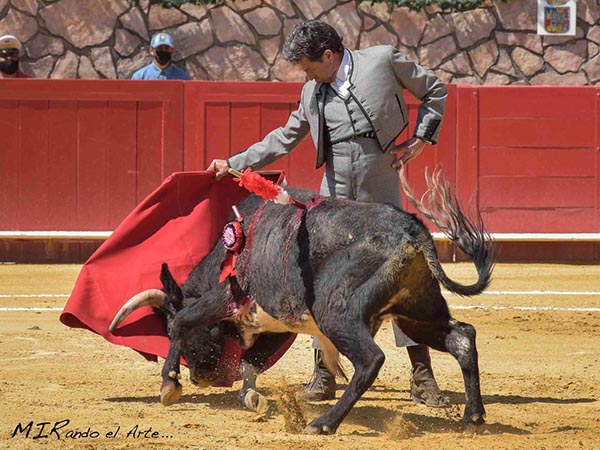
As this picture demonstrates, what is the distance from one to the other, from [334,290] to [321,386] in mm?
805

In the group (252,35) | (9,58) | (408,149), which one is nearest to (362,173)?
(408,149)

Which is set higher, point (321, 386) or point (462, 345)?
point (462, 345)

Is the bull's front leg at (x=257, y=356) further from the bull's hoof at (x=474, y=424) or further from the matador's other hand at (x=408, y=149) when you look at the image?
the bull's hoof at (x=474, y=424)

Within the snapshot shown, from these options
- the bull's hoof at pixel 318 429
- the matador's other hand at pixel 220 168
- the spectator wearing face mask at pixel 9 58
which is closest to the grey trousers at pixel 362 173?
the matador's other hand at pixel 220 168

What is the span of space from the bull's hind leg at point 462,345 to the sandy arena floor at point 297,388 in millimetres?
79

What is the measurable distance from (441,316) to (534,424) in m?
0.47

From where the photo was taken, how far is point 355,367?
382 centimetres

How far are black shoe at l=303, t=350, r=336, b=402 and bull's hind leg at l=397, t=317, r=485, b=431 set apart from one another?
575 millimetres

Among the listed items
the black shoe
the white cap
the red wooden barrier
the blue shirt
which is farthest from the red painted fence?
the black shoe

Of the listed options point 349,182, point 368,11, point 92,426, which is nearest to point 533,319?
point 349,182

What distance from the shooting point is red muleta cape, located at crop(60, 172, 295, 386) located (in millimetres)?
4680

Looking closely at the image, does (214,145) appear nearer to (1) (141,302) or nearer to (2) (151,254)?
(2) (151,254)

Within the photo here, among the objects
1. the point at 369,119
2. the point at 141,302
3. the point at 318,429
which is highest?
the point at 369,119

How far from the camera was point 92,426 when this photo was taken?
3.95 meters
